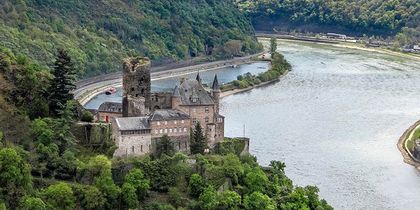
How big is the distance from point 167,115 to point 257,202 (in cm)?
739

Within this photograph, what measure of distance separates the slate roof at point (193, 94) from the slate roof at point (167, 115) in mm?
858

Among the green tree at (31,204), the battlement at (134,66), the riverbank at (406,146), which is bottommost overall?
the riverbank at (406,146)

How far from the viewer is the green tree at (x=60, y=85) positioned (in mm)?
53062

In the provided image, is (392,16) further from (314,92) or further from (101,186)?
(101,186)

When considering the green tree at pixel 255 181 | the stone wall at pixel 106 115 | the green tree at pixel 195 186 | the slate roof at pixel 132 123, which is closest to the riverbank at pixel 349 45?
the green tree at pixel 255 181

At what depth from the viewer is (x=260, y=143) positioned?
76000mm

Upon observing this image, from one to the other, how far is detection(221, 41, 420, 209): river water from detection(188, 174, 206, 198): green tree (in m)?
14.2

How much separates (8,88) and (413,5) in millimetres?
125716

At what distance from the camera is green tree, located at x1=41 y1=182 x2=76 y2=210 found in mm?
45281

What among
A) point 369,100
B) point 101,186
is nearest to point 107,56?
point 369,100

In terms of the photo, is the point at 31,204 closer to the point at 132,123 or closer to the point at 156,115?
the point at 132,123

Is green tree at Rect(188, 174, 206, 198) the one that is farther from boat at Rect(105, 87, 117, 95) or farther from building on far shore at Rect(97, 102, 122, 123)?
boat at Rect(105, 87, 117, 95)

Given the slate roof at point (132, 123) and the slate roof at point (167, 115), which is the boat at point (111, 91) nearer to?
the slate roof at point (167, 115)

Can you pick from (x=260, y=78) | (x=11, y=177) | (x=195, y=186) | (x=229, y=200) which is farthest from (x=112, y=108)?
(x=260, y=78)
